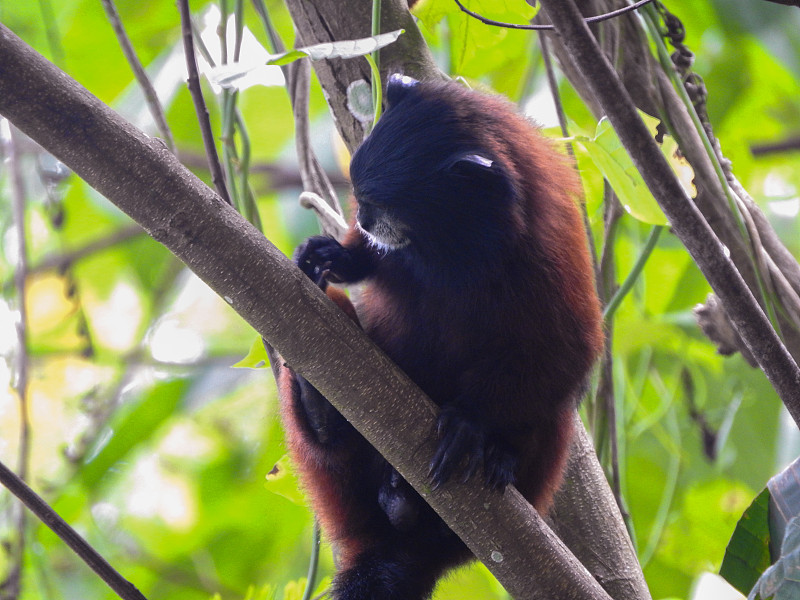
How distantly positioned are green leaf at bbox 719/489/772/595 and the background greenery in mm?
573

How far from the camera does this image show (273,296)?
80cm

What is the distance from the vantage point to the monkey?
3.69 feet

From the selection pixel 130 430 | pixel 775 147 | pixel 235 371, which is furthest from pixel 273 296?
pixel 775 147

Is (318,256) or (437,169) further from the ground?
(437,169)

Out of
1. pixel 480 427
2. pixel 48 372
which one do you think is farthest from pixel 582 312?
pixel 48 372

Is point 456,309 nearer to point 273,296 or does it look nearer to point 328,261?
point 328,261

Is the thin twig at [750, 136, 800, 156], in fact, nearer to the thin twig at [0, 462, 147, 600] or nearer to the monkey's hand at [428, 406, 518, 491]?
the monkey's hand at [428, 406, 518, 491]

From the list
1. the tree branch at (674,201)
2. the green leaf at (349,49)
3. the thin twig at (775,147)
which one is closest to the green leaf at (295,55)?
the green leaf at (349,49)

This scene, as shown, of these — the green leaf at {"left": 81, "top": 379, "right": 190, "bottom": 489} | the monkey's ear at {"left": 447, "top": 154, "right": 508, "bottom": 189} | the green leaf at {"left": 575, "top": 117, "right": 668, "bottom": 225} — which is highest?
the monkey's ear at {"left": 447, "top": 154, "right": 508, "bottom": 189}

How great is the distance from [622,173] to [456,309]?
0.33 meters

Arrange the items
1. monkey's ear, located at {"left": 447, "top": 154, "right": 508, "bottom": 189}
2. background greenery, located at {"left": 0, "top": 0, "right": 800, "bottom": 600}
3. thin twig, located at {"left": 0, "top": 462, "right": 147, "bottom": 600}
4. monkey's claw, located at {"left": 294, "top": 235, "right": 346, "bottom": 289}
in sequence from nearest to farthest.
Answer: thin twig, located at {"left": 0, "top": 462, "right": 147, "bottom": 600}, monkey's ear, located at {"left": 447, "top": 154, "right": 508, "bottom": 189}, monkey's claw, located at {"left": 294, "top": 235, "right": 346, "bottom": 289}, background greenery, located at {"left": 0, "top": 0, "right": 800, "bottom": 600}

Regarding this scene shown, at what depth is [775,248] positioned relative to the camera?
4.28ft

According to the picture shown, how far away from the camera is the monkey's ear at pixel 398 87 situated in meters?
1.17

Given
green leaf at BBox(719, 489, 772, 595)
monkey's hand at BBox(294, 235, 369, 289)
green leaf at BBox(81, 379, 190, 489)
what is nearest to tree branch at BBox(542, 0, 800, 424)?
green leaf at BBox(719, 489, 772, 595)
